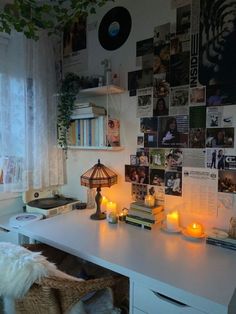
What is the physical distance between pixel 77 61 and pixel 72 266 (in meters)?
1.53

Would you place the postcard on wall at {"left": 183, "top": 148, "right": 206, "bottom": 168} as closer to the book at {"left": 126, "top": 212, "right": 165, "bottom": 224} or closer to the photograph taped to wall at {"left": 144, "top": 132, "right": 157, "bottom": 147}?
the photograph taped to wall at {"left": 144, "top": 132, "right": 157, "bottom": 147}

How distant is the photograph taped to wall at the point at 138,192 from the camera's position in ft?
5.68

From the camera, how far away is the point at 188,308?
36.4 inches

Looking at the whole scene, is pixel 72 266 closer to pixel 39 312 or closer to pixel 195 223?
pixel 39 312

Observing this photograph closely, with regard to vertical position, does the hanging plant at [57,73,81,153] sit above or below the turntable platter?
above

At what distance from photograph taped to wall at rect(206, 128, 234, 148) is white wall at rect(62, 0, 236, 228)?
384 millimetres

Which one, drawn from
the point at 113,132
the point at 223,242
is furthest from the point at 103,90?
the point at 223,242

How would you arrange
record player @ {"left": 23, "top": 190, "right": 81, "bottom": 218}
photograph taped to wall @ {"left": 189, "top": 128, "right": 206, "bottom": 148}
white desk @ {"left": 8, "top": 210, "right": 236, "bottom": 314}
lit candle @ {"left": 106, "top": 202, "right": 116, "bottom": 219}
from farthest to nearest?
record player @ {"left": 23, "top": 190, "right": 81, "bottom": 218} < lit candle @ {"left": 106, "top": 202, "right": 116, "bottom": 219} < photograph taped to wall @ {"left": 189, "top": 128, "right": 206, "bottom": 148} < white desk @ {"left": 8, "top": 210, "right": 236, "bottom": 314}

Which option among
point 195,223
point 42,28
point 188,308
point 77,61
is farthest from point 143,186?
point 42,28

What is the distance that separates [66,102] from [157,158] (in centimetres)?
83

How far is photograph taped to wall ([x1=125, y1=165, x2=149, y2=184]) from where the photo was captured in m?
1.72

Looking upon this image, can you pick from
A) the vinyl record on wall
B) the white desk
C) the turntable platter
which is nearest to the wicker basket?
the white desk

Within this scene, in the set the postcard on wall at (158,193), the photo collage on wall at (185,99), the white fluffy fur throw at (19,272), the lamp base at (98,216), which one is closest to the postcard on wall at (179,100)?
the photo collage on wall at (185,99)

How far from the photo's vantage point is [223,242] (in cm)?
129
